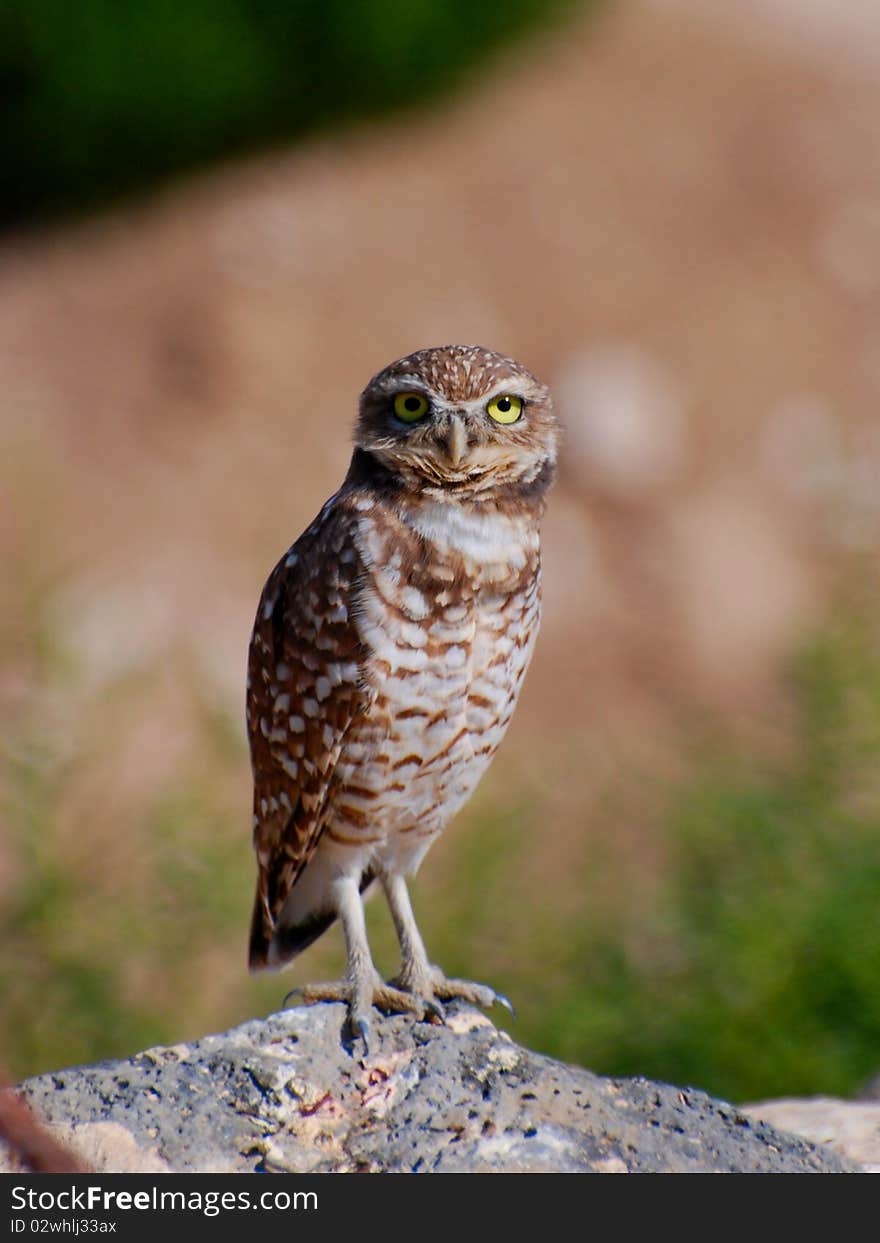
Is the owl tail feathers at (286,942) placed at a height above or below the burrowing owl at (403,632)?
below

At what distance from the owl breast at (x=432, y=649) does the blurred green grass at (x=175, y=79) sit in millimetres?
10658

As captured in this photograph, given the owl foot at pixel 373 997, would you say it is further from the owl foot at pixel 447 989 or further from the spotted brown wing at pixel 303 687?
the spotted brown wing at pixel 303 687

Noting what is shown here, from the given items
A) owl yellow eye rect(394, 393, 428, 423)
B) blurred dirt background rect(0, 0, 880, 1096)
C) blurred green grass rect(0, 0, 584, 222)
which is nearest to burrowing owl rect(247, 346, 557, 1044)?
owl yellow eye rect(394, 393, 428, 423)

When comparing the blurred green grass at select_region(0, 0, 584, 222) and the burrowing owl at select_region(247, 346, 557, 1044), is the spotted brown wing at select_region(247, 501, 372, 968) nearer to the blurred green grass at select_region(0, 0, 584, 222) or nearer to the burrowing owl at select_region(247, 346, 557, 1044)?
the burrowing owl at select_region(247, 346, 557, 1044)

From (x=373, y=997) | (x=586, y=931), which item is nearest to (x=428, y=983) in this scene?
(x=373, y=997)

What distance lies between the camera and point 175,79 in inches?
525

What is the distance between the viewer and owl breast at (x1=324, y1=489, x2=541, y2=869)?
3.47 metres

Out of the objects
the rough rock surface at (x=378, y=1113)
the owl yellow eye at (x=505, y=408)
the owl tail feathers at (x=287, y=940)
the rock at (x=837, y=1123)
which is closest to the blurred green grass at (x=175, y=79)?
the owl tail feathers at (x=287, y=940)

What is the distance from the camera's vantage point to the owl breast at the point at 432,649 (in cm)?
347

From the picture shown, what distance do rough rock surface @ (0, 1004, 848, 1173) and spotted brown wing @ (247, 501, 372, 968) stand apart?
70 centimetres

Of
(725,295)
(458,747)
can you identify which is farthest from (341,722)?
(725,295)

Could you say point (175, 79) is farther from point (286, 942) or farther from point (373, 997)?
point (373, 997)

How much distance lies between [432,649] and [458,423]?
0.56 metres

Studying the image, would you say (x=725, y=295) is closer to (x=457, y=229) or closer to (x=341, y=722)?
(x=457, y=229)
